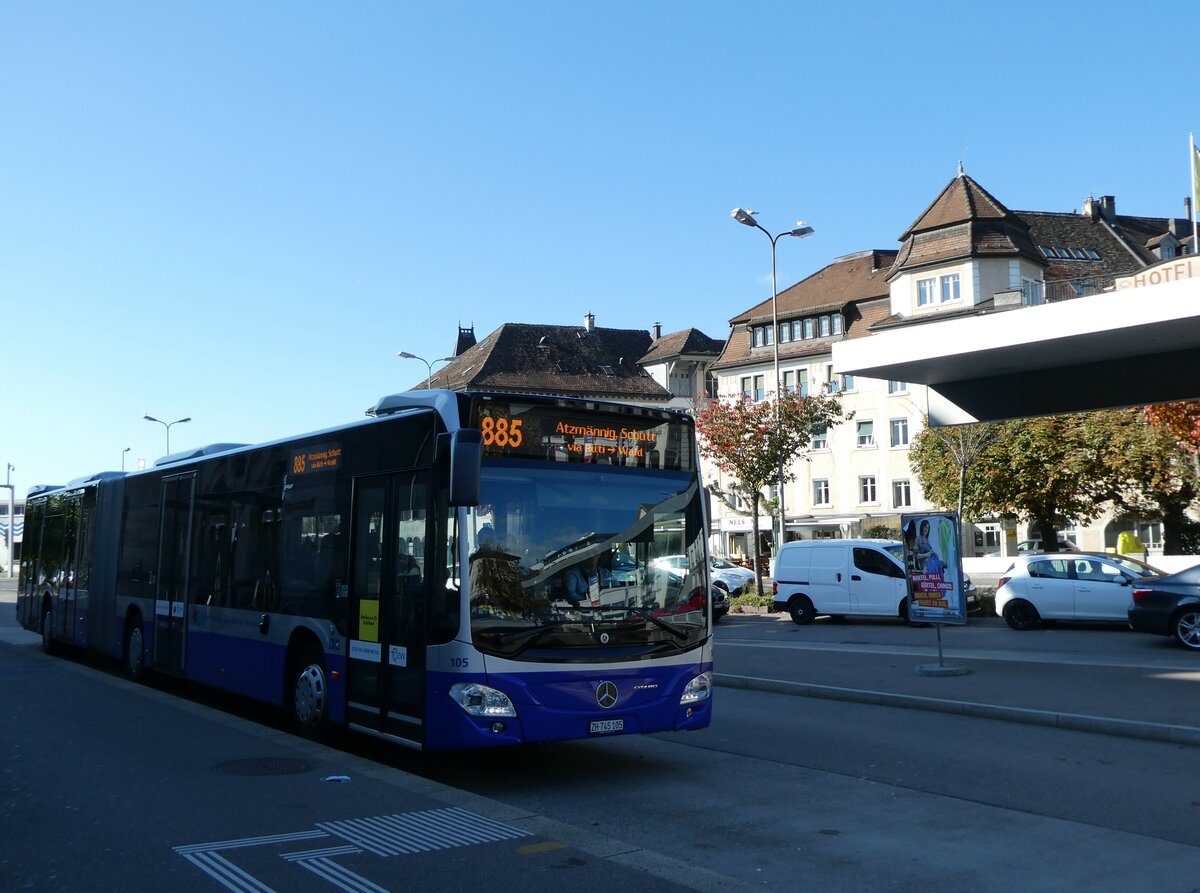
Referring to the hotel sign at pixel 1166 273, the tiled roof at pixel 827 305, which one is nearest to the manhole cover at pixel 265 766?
the hotel sign at pixel 1166 273

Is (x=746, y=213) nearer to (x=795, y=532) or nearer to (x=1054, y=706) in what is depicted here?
(x=1054, y=706)

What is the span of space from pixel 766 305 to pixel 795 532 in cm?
1457

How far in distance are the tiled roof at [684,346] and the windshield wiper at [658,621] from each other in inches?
3030

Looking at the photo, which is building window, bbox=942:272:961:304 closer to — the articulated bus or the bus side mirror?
the articulated bus

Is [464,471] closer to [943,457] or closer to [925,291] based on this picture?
[943,457]

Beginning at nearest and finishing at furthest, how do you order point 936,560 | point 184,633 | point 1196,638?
point 184,633, point 936,560, point 1196,638

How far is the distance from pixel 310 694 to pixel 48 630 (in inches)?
487

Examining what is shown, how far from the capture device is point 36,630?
71.7 ft

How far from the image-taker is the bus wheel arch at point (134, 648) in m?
15.8

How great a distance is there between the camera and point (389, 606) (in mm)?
9445

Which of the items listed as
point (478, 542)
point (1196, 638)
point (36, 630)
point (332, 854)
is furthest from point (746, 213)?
point (332, 854)

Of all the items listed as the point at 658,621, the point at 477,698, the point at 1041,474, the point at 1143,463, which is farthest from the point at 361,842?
the point at 1041,474

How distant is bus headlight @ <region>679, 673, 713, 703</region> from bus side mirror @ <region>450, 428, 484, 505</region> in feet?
7.87

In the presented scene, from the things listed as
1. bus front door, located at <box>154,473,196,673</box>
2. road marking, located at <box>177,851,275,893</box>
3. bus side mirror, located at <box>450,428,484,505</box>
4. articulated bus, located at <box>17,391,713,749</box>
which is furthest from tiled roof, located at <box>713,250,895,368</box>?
road marking, located at <box>177,851,275,893</box>
